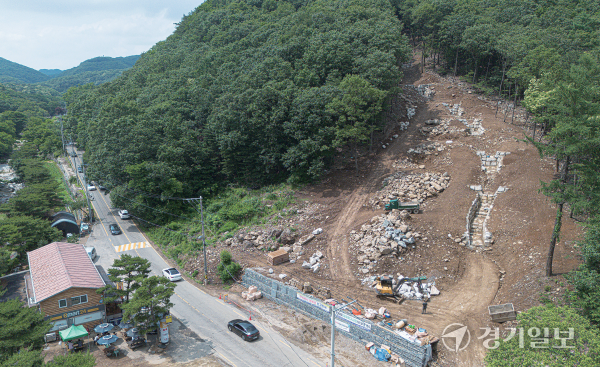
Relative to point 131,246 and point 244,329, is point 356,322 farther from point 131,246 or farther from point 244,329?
point 131,246

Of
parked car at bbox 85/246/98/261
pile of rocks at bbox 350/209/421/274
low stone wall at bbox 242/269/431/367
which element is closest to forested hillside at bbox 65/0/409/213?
parked car at bbox 85/246/98/261

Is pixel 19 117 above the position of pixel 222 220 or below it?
above

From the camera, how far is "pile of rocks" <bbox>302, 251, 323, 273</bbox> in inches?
1213

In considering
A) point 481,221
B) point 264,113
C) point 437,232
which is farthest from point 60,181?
point 481,221

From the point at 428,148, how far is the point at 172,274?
3269 centimetres

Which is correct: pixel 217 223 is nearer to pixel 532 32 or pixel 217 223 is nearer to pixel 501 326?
pixel 501 326

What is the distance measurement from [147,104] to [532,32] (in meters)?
59.4

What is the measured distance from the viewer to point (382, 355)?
70.8 feet

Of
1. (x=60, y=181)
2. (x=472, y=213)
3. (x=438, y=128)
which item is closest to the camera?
(x=472, y=213)

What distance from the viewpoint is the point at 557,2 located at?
6544 centimetres

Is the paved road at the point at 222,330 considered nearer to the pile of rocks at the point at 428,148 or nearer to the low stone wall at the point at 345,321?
the low stone wall at the point at 345,321

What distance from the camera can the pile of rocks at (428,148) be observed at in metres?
43.4

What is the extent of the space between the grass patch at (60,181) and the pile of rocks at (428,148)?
48159 millimetres

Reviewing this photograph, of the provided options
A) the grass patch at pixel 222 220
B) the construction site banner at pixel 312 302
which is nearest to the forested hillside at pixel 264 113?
the grass patch at pixel 222 220
